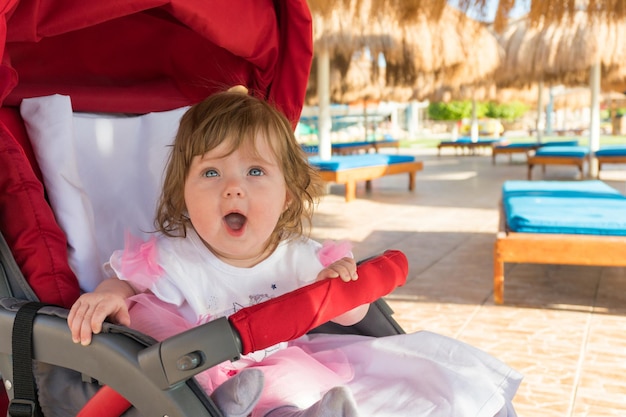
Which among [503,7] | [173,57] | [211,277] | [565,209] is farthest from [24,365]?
[503,7]

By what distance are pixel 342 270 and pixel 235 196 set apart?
29 centimetres

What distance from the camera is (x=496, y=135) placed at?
2447 cm

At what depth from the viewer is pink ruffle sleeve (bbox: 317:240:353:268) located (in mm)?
1621

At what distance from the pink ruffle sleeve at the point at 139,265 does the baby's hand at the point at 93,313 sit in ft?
0.20

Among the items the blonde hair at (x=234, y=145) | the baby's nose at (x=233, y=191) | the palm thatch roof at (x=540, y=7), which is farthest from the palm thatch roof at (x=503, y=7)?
the baby's nose at (x=233, y=191)

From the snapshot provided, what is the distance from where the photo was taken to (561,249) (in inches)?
133

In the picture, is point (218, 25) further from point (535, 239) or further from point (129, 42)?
point (535, 239)

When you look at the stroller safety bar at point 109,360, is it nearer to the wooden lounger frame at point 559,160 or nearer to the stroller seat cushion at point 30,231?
the stroller seat cushion at point 30,231

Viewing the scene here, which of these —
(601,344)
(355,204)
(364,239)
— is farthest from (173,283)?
(355,204)

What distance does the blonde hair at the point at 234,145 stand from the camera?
1.53 meters

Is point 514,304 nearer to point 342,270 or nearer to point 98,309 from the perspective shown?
point 342,270

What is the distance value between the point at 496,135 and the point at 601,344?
22424 mm

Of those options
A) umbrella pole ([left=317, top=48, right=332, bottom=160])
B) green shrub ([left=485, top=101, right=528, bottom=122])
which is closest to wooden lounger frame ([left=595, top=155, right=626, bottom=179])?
umbrella pole ([left=317, top=48, right=332, bottom=160])

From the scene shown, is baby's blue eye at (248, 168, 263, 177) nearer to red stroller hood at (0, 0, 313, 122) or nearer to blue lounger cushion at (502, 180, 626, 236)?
red stroller hood at (0, 0, 313, 122)
